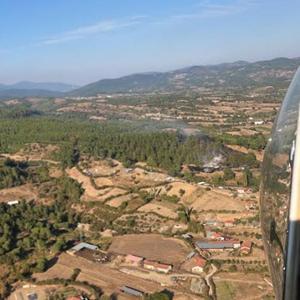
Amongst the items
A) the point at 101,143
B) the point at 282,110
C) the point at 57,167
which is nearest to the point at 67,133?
the point at 101,143

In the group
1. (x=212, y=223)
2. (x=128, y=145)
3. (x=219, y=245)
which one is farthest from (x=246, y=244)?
(x=128, y=145)

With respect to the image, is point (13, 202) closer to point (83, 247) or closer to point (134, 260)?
point (83, 247)

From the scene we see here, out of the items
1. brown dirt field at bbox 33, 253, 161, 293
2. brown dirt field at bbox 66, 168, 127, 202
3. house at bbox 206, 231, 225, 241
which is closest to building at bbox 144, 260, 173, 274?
Answer: brown dirt field at bbox 33, 253, 161, 293

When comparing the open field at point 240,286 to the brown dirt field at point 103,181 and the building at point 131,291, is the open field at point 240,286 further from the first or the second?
the brown dirt field at point 103,181

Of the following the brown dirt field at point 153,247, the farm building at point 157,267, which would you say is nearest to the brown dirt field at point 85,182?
the brown dirt field at point 153,247

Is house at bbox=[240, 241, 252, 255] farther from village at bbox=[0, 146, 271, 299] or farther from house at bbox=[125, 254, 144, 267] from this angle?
house at bbox=[125, 254, 144, 267]

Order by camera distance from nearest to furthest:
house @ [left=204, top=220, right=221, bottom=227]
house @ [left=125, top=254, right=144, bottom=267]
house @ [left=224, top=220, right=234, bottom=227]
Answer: house @ [left=125, top=254, right=144, bottom=267] → house @ [left=224, top=220, right=234, bottom=227] → house @ [left=204, top=220, right=221, bottom=227]

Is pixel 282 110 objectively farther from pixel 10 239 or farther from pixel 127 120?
pixel 127 120
